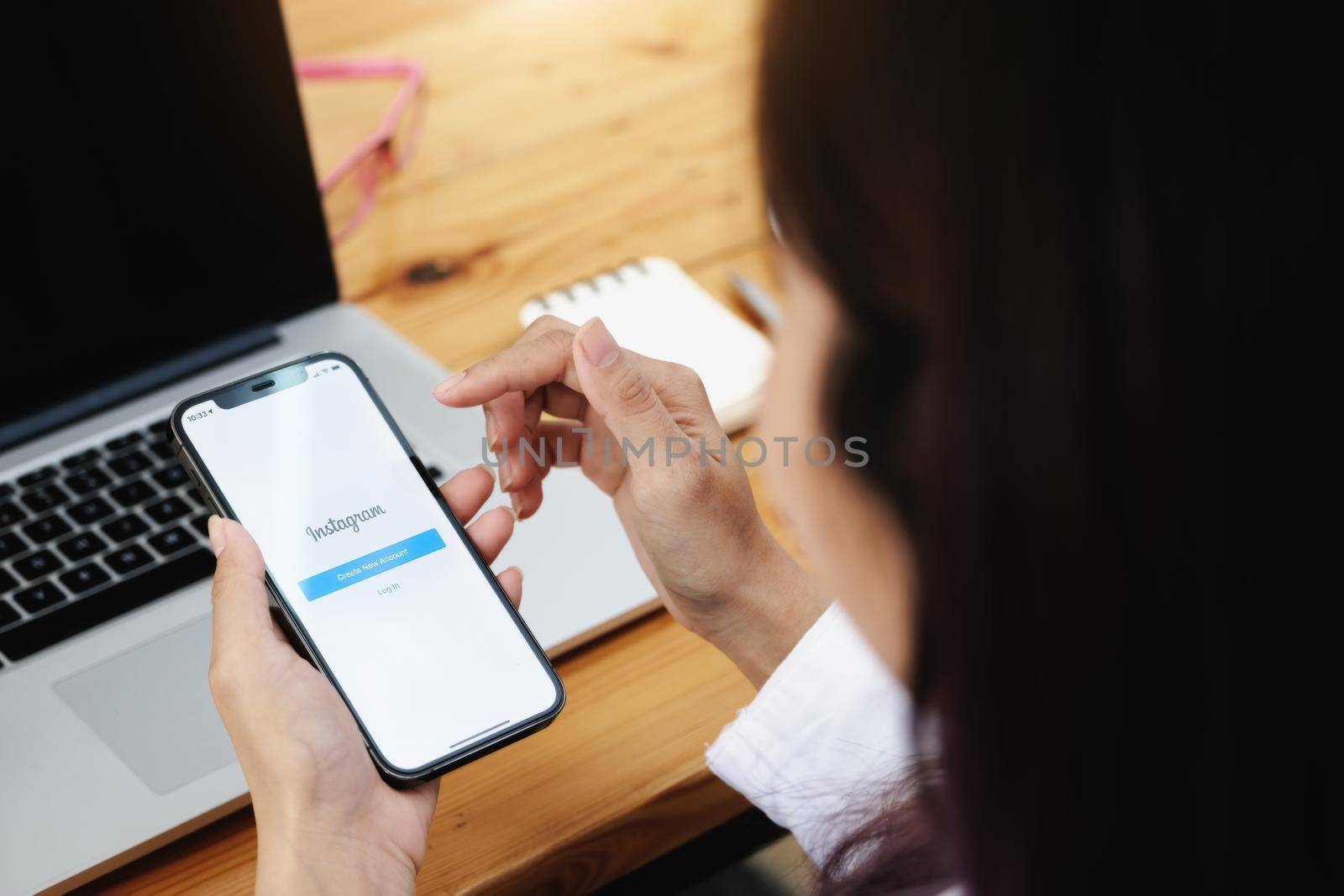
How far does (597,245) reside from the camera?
873 millimetres

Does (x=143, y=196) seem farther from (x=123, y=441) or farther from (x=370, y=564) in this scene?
(x=370, y=564)

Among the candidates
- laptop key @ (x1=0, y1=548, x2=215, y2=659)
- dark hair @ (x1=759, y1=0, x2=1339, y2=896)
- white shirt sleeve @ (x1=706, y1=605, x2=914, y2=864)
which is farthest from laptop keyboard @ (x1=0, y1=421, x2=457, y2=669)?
dark hair @ (x1=759, y1=0, x2=1339, y2=896)

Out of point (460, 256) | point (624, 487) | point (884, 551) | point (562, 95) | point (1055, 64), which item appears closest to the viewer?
point (1055, 64)

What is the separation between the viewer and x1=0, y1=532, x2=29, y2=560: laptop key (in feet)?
1.99

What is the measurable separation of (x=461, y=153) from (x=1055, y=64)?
752 millimetres

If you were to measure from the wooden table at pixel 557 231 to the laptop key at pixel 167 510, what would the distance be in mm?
175

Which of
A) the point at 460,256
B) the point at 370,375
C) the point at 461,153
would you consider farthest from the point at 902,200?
the point at 461,153

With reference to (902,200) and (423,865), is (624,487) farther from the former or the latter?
(902,200)

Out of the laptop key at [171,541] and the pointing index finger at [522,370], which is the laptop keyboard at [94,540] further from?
the pointing index finger at [522,370]

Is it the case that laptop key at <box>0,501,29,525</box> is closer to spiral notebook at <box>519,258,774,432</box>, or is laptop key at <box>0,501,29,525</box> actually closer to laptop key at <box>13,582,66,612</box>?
laptop key at <box>13,582,66,612</box>

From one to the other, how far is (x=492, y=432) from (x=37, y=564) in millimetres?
234

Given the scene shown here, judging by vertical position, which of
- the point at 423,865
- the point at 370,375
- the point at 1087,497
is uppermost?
A: the point at 1087,497

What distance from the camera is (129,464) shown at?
0.65m

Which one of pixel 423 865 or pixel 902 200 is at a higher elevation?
pixel 902 200
